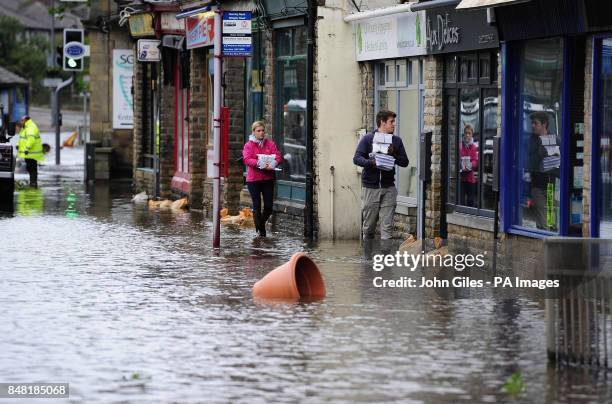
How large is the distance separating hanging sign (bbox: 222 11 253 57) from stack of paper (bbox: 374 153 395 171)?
88.7 inches

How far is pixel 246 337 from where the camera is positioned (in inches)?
455

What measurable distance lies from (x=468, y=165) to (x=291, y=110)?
17.3ft

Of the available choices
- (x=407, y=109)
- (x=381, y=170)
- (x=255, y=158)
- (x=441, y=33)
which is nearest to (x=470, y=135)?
(x=381, y=170)

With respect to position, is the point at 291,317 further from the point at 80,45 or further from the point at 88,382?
the point at 80,45

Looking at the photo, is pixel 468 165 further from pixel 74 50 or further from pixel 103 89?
pixel 103 89

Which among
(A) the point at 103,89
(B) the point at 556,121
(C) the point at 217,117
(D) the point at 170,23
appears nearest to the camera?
(B) the point at 556,121

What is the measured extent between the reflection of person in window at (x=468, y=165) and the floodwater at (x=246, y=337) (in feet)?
4.93

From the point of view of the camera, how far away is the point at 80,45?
40562mm

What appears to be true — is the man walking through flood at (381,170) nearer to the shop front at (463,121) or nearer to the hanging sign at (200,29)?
the shop front at (463,121)

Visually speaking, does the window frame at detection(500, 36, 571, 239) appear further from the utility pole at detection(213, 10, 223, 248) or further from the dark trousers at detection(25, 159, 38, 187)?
the dark trousers at detection(25, 159, 38, 187)

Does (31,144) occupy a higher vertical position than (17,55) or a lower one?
lower

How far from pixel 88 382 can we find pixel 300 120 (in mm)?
14033

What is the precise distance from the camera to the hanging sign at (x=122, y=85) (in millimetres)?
39094

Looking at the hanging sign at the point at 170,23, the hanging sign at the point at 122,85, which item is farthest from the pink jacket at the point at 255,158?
the hanging sign at the point at 122,85
